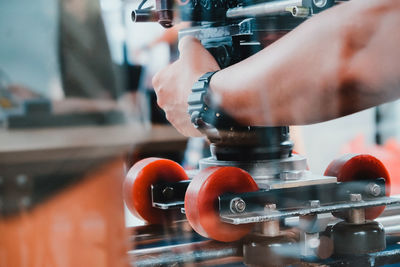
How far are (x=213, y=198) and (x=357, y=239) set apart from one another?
0.28m

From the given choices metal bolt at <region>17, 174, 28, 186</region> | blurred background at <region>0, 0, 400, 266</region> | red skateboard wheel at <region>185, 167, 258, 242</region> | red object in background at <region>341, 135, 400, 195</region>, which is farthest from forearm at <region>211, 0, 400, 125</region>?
red object in background at <region>341, 135, 400, 195</region>

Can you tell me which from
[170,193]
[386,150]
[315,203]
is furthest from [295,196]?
[386,150]

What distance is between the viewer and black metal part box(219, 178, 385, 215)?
30.5 inches

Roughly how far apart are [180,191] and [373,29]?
48 cm

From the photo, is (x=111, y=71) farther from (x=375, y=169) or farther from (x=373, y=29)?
(x=375, y=169)

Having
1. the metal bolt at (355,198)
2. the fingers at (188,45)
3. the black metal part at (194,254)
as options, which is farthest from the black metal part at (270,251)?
the fingers at (188,45)

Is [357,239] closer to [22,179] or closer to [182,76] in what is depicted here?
[182,76]

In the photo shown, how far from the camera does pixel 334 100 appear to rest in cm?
69

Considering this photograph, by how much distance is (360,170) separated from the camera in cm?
96

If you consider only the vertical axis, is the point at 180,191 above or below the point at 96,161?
below

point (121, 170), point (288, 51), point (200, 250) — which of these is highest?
point (288, 51)

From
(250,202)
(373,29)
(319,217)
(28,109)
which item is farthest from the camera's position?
(319,217)

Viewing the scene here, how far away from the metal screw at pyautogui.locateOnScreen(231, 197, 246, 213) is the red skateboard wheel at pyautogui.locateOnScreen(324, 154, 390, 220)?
263 mm

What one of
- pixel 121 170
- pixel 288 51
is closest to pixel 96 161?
pixel 121 170
